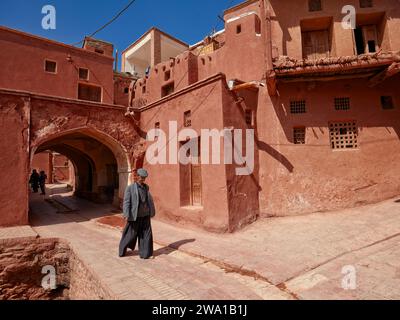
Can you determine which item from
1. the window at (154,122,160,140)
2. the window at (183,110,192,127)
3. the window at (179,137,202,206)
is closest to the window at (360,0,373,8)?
the window at (183,110,192,127)

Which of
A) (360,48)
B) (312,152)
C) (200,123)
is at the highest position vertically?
(360,48)

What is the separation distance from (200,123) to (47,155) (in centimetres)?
2426

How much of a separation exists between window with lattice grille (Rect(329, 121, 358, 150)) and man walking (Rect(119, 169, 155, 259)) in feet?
24.9

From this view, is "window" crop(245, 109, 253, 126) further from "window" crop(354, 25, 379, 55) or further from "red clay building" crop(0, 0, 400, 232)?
"window" crop(354, 25, 379, 55)

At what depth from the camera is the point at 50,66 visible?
16.0m

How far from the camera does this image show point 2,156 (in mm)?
8945

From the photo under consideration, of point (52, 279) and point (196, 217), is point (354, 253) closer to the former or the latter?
point (196, 217)

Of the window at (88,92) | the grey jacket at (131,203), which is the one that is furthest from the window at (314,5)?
the window at (88,92)

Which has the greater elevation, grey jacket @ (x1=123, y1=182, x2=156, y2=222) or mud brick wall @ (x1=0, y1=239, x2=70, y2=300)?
grey jacket @ (x1=123, y1=182, x2=156, y2=222)

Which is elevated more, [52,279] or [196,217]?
[196,217]

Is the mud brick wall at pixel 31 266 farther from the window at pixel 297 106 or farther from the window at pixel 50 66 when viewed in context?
the window at pixel 50 66

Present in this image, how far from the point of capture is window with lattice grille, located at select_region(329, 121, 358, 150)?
9758 mm

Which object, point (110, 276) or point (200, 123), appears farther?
point (200, 123)
